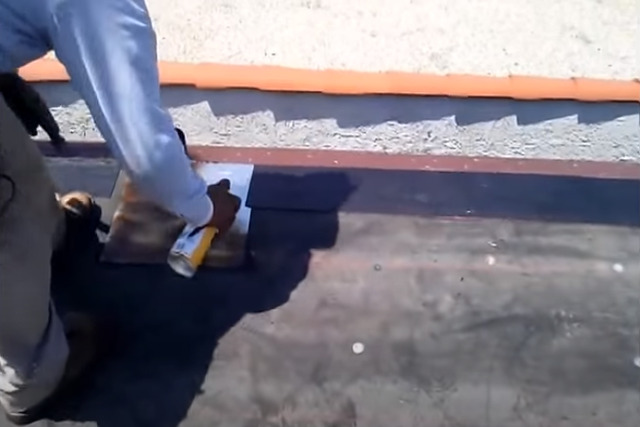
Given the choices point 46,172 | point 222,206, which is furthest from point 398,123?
point 46,172

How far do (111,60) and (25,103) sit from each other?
412mm

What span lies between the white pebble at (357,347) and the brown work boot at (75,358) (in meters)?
0.48

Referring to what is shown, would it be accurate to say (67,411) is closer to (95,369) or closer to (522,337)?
(95,369)

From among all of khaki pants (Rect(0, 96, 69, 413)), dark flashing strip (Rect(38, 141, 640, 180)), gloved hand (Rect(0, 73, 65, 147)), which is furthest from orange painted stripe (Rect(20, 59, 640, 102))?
khaki pants (Rect(0, 96, 69, 413))

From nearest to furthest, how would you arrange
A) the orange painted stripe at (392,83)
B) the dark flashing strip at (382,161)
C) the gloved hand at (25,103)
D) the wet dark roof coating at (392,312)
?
the gloved hand at (25,103)
the wet dark roof coating at (392,312)
the orange painted stripe at (392,83)
the dark flashing strip at (382,161)

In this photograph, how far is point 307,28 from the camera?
1.91 m

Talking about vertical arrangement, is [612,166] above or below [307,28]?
below

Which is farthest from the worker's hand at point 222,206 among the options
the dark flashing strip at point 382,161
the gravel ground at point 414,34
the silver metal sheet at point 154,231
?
the gravel ground at point 414,34

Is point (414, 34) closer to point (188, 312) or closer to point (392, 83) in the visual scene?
point (392, 83)

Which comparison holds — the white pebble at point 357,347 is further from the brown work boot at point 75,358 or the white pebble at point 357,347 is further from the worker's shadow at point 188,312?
the brown work boot at point 75,358

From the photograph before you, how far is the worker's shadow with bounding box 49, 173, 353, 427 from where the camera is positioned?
160 centimetres

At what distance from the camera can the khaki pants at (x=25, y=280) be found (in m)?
1.34

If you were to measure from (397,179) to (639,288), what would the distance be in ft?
1.83

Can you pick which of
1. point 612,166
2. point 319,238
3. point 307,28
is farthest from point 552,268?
point 307,28
